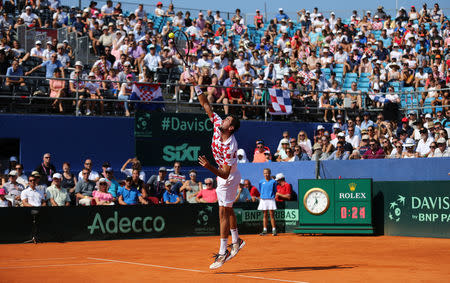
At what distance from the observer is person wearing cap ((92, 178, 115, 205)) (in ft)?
62.1

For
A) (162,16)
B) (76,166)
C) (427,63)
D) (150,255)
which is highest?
(162,16)

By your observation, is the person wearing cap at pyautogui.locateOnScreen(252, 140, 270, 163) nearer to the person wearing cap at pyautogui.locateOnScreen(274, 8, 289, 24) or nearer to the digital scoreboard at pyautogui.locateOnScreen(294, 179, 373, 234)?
the digital scoreboard at pyautogui.locateOnScreen(294, 179, 373, 234)

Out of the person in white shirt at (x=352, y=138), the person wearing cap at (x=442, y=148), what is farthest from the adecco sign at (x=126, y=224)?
the person wearing cap at (x=442, y=148)

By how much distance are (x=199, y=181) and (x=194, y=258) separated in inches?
370

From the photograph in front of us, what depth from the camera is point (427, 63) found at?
92.7ft

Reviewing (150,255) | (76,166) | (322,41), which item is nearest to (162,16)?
(322,41)

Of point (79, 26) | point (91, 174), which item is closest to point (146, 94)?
point (91, 174)

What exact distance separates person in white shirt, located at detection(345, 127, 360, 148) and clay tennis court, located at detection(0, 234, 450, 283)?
461 centimetres

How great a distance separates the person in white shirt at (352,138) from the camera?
889 inches

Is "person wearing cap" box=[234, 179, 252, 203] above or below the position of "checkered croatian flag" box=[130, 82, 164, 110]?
below

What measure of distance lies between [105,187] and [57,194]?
127cm

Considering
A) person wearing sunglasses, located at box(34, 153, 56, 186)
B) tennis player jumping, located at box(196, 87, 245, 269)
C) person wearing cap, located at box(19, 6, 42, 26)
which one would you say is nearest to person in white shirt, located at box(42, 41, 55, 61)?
person wearing cap, located at box(19, 6, 42, 26)

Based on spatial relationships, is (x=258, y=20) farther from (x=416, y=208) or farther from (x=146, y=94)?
(x=416, y=208)

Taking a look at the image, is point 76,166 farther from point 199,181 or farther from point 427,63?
point 427,63
